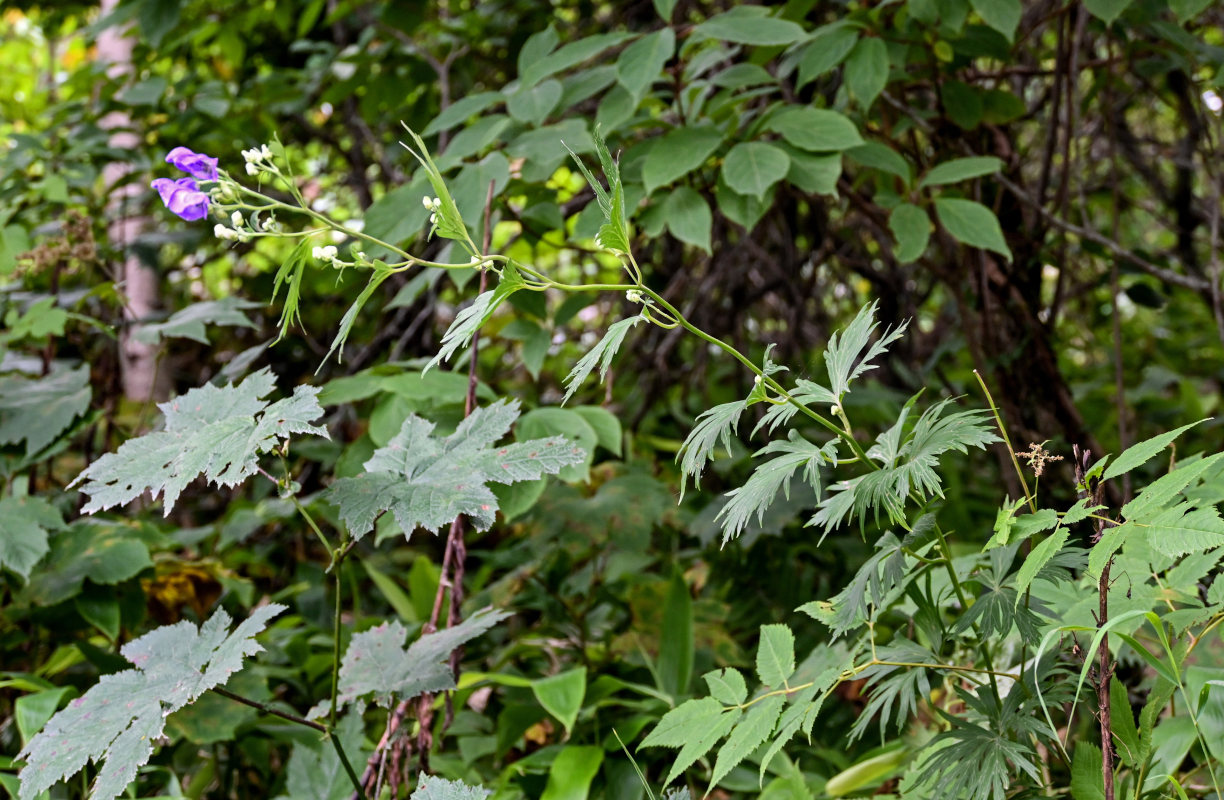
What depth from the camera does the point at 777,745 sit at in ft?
2.51

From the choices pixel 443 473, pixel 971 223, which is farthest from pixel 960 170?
pixel 443 473

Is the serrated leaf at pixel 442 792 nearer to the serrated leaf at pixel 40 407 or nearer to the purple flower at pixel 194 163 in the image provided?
the purple flower at pixel 194 163

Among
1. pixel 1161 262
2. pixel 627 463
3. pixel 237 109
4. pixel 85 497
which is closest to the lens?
pixel 85 497

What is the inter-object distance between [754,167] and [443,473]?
0.68m

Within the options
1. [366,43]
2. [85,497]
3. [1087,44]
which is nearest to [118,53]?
[366,43]

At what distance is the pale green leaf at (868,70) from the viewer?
1420 mm

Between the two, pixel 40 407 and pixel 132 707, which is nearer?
pixel 132 707

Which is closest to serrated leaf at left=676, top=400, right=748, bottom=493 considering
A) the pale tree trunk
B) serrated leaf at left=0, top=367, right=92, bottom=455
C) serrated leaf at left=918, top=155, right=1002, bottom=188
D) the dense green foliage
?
the dense green foliage

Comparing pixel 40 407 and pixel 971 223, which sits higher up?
pixel 971 223

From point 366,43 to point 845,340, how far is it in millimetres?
1820

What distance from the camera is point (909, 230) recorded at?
1453 millimetres

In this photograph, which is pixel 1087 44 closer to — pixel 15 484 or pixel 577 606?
pixel 577 606

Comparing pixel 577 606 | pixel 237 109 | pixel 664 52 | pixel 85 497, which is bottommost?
pixel 577 606

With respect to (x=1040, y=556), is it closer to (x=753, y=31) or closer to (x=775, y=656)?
(x=775, y=656)
